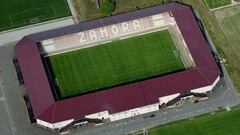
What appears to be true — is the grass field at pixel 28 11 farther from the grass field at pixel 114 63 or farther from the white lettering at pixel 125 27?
the white lettering at pixel 125 27

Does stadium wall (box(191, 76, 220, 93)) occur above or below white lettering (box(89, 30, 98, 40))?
below

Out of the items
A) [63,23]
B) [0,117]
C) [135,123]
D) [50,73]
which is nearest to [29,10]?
[63,23]

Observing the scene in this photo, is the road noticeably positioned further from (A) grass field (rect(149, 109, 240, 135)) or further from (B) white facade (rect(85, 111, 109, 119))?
(A) grass field (rect(149, 109, 240, 135))

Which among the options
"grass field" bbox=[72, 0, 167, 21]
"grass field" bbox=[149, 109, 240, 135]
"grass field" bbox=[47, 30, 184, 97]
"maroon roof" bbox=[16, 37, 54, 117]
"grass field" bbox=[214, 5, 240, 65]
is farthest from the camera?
"grass field" bbox=[72, 0, 167, 21]

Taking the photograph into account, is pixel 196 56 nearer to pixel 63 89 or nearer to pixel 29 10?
pixel 63 89

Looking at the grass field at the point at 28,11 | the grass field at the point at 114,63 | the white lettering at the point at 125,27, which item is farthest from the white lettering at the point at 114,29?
the grass field at the point at 28,11

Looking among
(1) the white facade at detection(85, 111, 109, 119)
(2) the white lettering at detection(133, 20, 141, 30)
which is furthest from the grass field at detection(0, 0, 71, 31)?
(1) the white facade at detection(85, 111, 109, 119)

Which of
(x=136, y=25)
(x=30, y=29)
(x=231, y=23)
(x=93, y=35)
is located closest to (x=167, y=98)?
(x=136, y=25)
